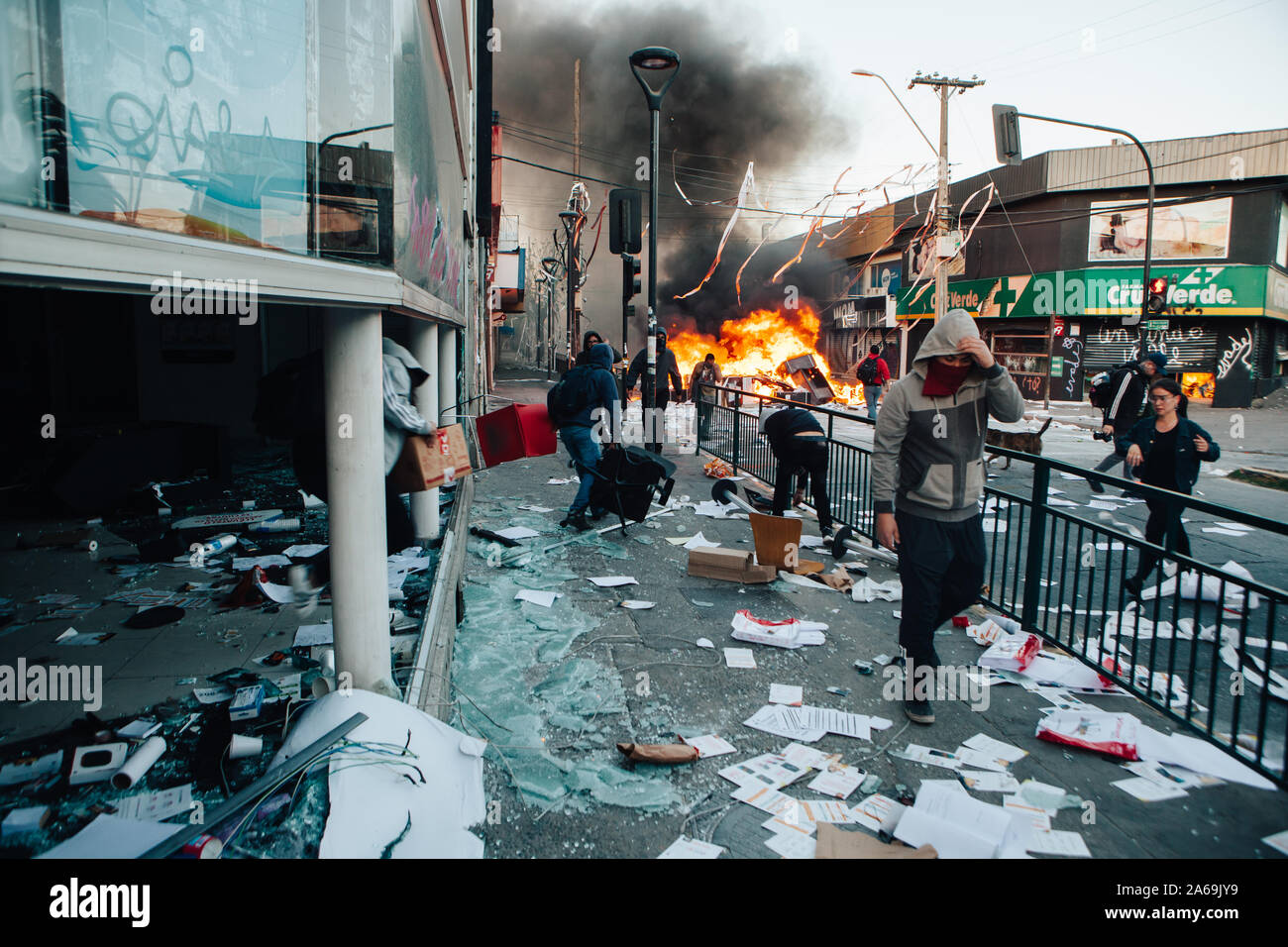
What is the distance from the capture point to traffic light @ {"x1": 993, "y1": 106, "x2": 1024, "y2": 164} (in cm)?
1705

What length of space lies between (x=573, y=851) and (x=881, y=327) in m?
41.1

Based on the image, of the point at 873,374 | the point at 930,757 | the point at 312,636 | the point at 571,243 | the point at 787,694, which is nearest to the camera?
the point at 930,757

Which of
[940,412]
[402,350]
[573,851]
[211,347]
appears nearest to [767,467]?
[940,412]

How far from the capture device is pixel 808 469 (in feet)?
24.7

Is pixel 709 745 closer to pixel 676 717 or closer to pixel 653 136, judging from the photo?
pixel 676 717

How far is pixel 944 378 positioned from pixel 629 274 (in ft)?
26.2

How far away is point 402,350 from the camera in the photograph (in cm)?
388

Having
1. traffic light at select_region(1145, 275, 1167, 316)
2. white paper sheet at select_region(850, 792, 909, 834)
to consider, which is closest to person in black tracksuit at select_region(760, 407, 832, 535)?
white paper sheet at select_region(850, 792, 909, 834)

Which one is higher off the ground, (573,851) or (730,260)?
(730,260)

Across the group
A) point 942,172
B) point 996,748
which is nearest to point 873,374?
point 942,172

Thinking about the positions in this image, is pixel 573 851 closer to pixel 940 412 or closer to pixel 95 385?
pixel 940 412

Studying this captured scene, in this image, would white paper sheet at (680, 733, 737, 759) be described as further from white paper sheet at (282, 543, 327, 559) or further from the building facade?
the building facade

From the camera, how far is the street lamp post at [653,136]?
10.6m

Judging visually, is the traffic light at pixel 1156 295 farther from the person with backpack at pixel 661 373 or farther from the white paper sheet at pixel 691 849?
the white paper sheet at pixel 691 849
